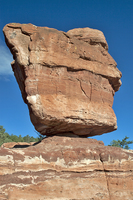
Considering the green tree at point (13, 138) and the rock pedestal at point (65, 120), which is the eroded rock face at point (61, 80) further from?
the green tree at point (13, 138)

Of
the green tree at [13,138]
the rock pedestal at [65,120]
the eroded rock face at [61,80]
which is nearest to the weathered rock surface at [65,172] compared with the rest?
the rock pedestal at [65,120]

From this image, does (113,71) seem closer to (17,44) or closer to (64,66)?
(64,66)

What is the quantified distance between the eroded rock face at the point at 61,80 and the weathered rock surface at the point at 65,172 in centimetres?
85

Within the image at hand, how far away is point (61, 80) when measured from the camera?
7098 mm

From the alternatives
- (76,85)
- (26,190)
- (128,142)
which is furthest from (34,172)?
(128,142)

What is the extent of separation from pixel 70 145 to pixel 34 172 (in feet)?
5.39

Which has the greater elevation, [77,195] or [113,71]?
[113,71]

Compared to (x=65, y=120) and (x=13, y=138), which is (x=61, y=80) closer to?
(x=65, y=120)

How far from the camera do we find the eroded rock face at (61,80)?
661 cm

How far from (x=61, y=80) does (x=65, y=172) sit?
10.1 ft

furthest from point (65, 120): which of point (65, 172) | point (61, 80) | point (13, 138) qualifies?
→ point (13, 138)

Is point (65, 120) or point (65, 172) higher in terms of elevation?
point (65, 120)

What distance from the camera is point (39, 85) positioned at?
658 centimetres

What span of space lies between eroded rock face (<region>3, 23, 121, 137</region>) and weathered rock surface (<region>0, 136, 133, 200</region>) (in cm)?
85
